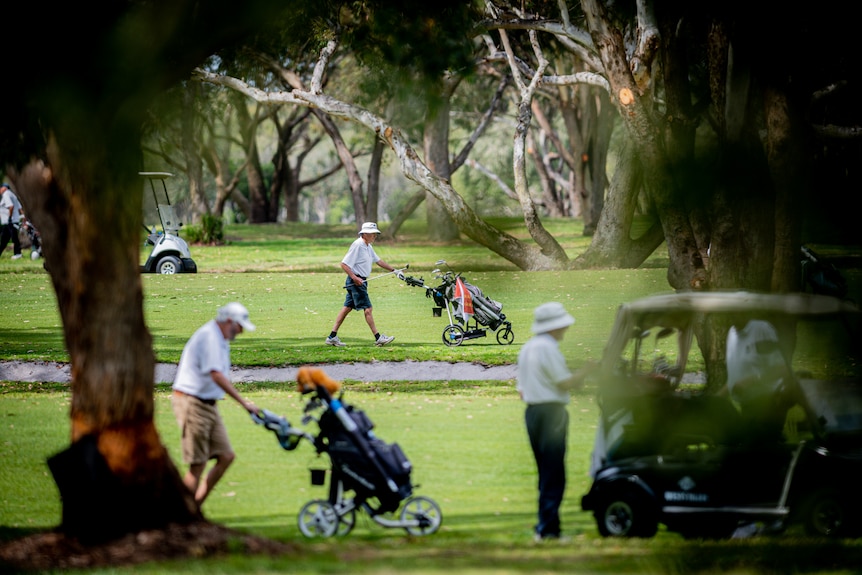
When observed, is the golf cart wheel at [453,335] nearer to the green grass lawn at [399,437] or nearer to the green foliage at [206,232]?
the green grass lawn at [399,437]

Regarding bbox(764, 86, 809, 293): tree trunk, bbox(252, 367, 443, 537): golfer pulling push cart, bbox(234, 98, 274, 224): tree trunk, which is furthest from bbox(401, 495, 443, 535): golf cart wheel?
bbox(234, 98, 274, 224): tree trunk

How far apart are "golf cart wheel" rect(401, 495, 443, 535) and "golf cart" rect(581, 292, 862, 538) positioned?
1.04 m

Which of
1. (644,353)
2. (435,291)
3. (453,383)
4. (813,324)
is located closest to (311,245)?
(435,291)

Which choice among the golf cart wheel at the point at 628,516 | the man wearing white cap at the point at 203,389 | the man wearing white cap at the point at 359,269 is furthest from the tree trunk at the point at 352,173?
the golf cart wheel at the point at 628,516

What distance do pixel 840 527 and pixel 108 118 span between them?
18.3 ft

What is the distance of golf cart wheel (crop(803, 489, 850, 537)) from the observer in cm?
806

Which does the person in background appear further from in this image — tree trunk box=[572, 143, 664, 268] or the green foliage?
tree trunk box=[572, 143, 664, 268]

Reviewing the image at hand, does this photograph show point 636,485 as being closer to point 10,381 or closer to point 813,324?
point 813,324

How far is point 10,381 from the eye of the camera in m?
17.0

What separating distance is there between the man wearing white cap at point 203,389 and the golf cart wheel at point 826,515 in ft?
13.0

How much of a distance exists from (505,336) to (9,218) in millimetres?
18691

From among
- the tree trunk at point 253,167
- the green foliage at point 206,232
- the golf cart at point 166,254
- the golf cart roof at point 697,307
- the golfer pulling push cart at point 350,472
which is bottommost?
the golfer pulling push cart at point 350,472

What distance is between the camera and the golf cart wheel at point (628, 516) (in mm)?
8047

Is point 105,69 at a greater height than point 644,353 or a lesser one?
greater
